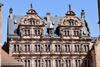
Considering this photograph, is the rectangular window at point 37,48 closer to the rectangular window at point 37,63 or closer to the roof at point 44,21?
the rectangular window at point 37,63

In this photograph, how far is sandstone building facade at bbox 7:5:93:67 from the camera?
59.9 m

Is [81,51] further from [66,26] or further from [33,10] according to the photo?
[33,10]

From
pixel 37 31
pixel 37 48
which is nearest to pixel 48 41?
pixel 37 48

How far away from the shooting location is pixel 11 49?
59.4 meters

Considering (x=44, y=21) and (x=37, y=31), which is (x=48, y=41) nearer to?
(x=37, y=31)


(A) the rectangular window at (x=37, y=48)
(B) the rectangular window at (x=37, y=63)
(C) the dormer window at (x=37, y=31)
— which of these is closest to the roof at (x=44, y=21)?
(C) the dormer window at (x=37, y=31)

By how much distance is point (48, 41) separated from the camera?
61000 mm

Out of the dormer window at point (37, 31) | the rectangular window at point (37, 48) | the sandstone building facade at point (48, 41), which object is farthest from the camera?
the dormer window at point (37, 31)

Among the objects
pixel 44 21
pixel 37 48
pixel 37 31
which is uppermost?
pixel 44 21

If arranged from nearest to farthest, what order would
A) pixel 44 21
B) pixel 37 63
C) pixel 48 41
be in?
pixel 37 63 < pixel 48 41 < pixel 44 21

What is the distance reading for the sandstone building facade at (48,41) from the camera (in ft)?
196

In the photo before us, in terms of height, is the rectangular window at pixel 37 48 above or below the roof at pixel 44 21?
below

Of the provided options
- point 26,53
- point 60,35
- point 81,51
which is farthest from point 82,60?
point 26,53

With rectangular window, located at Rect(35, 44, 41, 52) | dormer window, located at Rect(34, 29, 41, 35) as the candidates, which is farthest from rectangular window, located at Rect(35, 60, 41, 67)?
dormer window, located at Rect(34, 29, 41, 35)
